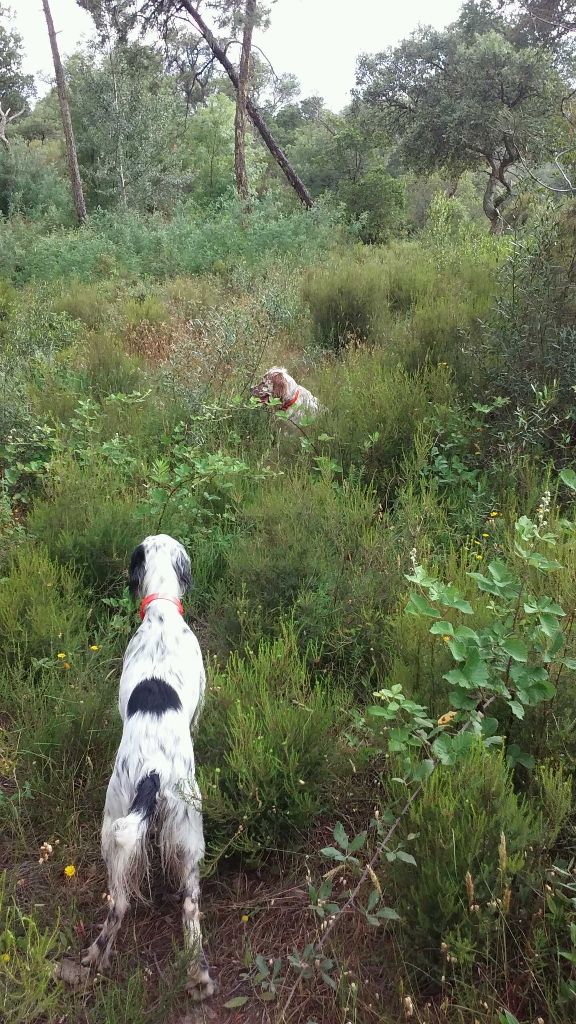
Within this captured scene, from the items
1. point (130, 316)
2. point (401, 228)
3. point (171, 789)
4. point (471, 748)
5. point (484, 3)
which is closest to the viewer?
point (471, 748)

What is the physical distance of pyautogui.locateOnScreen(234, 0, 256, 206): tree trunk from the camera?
44.6 ft

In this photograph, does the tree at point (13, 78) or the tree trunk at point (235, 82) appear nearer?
the tree trunk at point (235, 82)

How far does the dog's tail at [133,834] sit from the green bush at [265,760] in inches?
8.2

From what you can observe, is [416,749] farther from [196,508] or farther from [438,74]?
[438,74]

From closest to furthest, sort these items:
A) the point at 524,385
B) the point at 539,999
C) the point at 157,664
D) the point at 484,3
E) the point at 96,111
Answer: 1. the point at 539,999
2. the point at 157,664
3. the point at 524,385
4. the point at 484,3
5. the point at 96,111

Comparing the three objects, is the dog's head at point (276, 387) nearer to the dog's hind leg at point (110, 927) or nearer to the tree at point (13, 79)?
the dog's hind leg at point (110, 927)

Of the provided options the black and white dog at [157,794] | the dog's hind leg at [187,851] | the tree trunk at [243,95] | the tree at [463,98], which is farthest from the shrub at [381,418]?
the tree at [463,98]

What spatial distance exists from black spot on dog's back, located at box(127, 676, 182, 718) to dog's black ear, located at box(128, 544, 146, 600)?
70cm

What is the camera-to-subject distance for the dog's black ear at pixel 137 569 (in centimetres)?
285

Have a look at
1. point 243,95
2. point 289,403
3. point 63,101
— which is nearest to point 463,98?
A: point 243,95

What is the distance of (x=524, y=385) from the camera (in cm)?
434

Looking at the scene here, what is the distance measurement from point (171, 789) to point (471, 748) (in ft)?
2.94

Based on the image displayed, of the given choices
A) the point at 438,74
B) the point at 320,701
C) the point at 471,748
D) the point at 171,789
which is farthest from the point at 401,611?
the point at 438,74

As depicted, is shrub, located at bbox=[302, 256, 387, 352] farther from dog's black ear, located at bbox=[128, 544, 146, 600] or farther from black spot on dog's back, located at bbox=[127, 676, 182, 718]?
black spot on dog's back, located at bbox=[127, 676, 182, 718]
